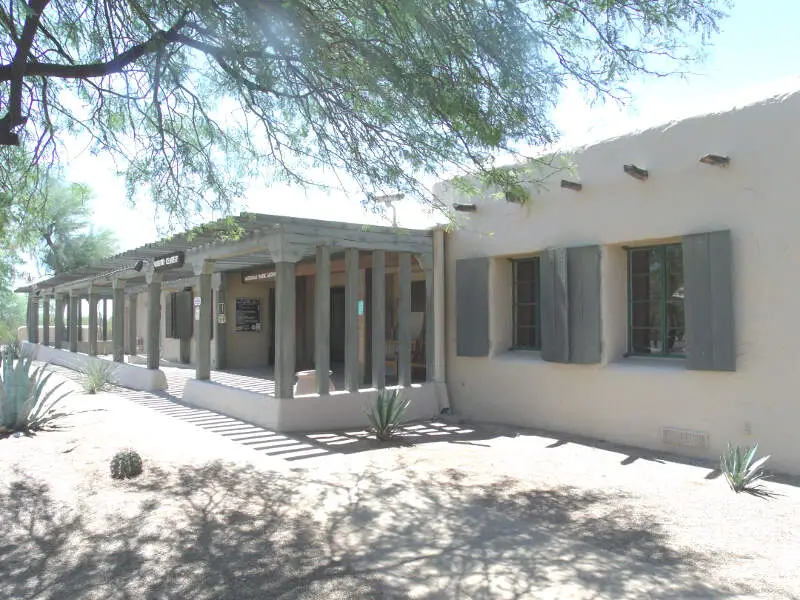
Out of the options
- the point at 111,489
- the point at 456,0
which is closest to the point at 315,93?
the point at 456,0

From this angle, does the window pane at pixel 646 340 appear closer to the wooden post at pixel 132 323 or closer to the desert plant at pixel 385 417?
the desert plant at pixel 385 417

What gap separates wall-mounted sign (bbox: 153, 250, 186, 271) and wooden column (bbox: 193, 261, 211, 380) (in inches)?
31.9

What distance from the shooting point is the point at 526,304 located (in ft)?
30.1

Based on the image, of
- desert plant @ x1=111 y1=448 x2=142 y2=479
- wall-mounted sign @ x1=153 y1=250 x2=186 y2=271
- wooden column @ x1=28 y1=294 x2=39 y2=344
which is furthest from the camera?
wooden column @ x1=28 y1=294 x2=39 y2=344

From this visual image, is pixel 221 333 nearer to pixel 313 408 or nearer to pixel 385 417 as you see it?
pixel 313 408

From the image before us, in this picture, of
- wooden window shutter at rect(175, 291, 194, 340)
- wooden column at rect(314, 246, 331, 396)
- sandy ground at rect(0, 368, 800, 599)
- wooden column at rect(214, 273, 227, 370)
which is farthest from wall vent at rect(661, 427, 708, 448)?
wooden window shutter at rect(175, 291, 194, 340)

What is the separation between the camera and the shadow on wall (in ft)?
12.0

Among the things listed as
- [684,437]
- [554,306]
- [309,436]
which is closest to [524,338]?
[554,306]

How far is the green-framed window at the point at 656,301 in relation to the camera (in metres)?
7.44

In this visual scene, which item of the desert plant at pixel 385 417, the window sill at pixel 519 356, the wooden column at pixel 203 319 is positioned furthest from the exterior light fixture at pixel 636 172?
the wooden column at pixel 203 319

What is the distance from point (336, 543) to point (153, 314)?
9.66 metres

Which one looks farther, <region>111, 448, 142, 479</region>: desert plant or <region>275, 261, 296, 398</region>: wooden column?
<region>275, 261, 296, 398</region>: wooden column

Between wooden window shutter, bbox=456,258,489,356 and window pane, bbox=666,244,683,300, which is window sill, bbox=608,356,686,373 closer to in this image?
window pane, bbox=666,244,683,300

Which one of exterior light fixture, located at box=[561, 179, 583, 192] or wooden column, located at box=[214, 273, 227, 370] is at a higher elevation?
exterior light fixture, located at box=[561, 179, 583, 192]
